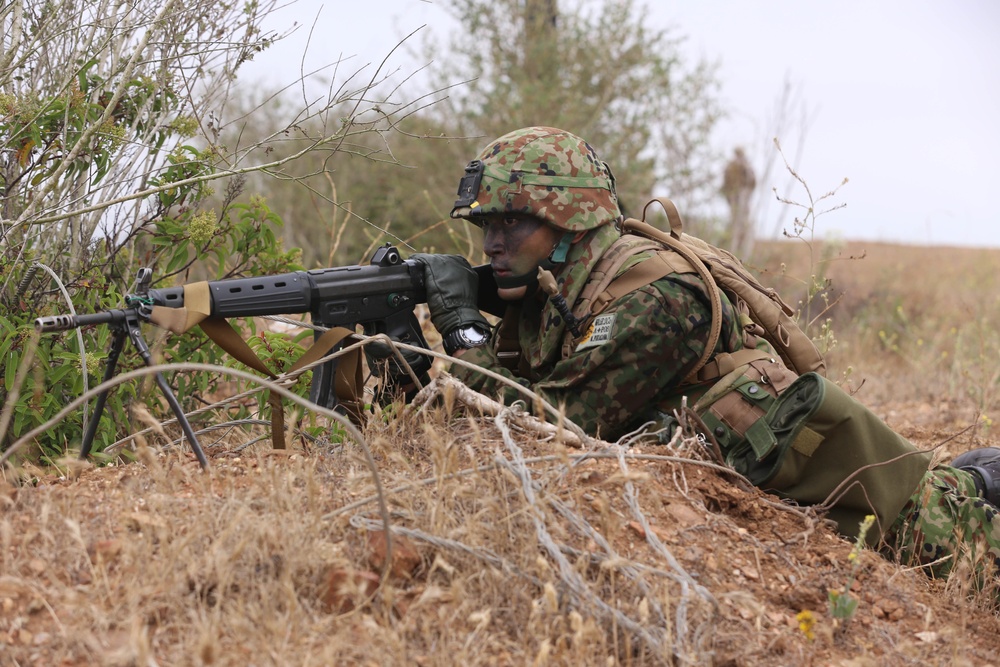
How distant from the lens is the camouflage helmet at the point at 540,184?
349cm

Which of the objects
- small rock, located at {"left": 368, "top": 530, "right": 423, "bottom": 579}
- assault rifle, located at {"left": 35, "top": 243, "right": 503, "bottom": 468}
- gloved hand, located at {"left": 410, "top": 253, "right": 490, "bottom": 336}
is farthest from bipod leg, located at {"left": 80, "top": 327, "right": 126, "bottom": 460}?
gloved hand, located at {"left": 410, "top": 253, "right": 490, "bottom": 336}

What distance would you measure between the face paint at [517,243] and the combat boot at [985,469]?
1806mm

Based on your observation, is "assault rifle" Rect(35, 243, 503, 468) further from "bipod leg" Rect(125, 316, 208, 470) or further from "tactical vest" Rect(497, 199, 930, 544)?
"tactical vest" Rect(497, 199, 930, 544)

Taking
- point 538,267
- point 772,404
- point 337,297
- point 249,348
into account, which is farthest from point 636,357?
point 249,348

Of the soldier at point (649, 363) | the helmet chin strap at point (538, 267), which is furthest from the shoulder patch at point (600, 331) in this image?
the helmet chin strap at point (538, 267)

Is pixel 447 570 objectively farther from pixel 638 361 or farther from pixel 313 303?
pixel 313 303

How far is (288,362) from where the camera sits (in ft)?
12.4

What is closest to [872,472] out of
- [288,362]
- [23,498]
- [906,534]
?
[906,534]

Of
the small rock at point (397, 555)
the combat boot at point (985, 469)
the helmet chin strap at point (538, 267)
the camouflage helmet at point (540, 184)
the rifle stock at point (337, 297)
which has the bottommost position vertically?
the small rock at point (397, 555)

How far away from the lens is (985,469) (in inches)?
142

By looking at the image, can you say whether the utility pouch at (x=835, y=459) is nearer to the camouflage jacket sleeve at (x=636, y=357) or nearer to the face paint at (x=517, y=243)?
the camouflage jacket sleeve at (x=636, y=357)

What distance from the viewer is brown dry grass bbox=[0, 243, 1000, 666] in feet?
6.86

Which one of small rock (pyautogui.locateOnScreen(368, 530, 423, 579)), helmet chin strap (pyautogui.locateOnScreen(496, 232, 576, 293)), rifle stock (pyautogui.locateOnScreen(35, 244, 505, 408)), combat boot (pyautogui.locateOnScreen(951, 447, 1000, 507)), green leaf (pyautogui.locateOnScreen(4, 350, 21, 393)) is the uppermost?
helmet chin strap (pyautogui.locateOnScreen(496, 232, 576, 293))

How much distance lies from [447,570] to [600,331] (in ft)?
4.04
